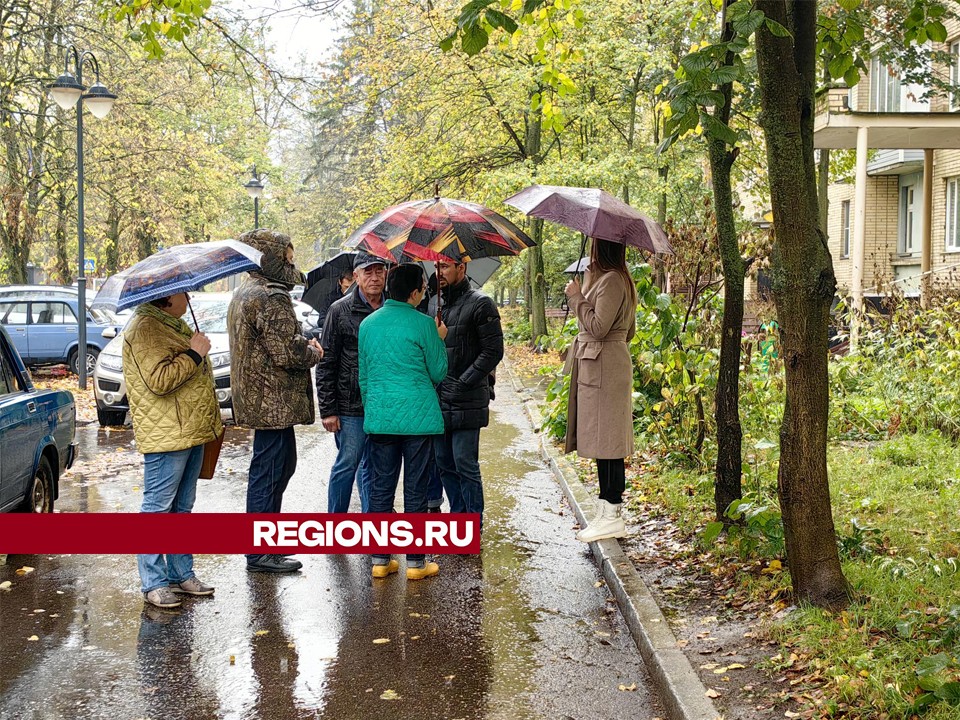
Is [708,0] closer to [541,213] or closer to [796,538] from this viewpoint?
[541,213]

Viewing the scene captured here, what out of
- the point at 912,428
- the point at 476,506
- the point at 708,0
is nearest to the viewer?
the point at 476,506

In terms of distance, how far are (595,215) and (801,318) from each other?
1.54 metres

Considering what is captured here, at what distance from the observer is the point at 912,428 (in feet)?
33.7

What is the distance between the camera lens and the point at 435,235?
6695 mm

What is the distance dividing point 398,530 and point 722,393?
7.80 ft

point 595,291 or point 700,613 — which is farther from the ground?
point 595,291

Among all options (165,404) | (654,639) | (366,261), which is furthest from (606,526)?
(165,404)

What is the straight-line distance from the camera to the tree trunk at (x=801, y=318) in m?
5.36

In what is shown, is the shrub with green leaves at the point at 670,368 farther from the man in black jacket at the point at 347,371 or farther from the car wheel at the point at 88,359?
the car wheel at the point at 88,359

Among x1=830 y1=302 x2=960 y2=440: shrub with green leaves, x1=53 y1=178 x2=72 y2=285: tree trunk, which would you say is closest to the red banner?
x1=830 y1=302 x2=960 y2=440: shrub with green leaves

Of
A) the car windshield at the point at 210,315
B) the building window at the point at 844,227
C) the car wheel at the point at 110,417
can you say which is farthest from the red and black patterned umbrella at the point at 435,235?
the building window at the point at 844,227

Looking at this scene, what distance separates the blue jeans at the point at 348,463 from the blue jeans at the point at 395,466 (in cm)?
63

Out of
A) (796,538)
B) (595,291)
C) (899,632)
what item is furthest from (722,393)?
(899,632)

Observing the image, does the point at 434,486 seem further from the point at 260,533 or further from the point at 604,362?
the point at 604,362
